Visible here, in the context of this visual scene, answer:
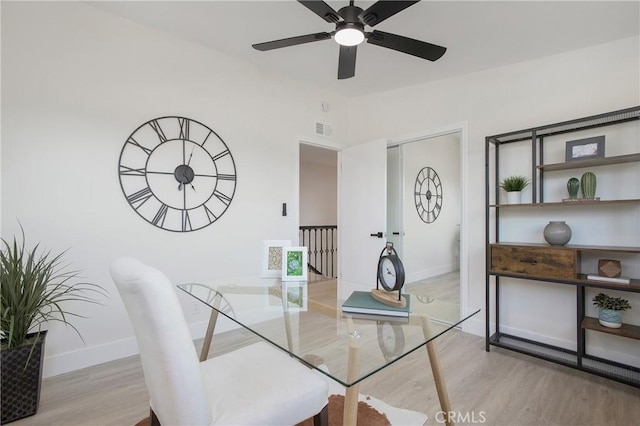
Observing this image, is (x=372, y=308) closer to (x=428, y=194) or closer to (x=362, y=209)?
(x=362, y=209)

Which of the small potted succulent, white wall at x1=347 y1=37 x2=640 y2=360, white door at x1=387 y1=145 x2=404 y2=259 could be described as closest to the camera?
the small potted succulent

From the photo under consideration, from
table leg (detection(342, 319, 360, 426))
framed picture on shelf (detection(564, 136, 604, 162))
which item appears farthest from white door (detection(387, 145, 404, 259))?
table leg (detection(342, 319, 360, 426))

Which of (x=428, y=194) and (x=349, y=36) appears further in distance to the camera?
(x=428, y=194)

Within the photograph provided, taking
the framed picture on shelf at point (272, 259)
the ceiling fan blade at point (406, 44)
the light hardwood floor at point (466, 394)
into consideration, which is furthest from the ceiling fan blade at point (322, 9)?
the light hardwood floor at point (466, 394)

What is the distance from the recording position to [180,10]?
2348mm

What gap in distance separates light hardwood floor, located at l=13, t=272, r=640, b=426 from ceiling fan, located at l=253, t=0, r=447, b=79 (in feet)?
7.21

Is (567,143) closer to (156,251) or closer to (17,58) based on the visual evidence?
(156,251)

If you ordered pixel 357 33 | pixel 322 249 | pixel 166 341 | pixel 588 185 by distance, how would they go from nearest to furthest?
pixel 166 341, pixel 357 33, pixel 588 185, pixel 322 249

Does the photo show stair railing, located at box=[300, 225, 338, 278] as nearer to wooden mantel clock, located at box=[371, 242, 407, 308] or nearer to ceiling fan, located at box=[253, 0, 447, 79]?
ceiling fan, located at box=[253, 0, 447, 79]

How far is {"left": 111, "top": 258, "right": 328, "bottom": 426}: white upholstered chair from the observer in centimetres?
90

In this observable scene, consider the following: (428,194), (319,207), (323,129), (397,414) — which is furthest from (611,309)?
(319,207)

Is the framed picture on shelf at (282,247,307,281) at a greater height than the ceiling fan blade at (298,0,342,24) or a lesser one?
lesser

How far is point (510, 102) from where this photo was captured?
9.53 feet

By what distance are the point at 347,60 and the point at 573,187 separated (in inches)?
77.5
